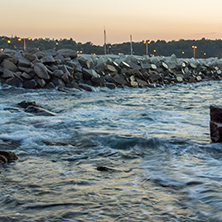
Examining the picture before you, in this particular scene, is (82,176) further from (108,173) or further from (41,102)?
→ (41,102)

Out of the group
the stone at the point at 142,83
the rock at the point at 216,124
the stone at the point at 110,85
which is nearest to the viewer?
the rock at the point at 216,124

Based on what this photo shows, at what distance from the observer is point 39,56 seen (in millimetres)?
18172

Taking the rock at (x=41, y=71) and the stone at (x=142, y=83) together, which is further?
the stone at (x=142, y=83)

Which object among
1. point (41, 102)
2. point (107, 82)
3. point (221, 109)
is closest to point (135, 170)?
point (221, 109)

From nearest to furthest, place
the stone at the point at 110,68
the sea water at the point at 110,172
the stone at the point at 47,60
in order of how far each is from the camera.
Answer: the sea water at the point at 110,172 → the stone at the point at 47,60 → the stone at the point at 110,68

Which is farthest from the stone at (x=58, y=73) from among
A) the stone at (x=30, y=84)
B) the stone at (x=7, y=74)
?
the stone at (x=7, y=74)

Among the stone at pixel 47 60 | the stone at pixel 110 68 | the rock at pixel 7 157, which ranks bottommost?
the rock at pixel 7 157

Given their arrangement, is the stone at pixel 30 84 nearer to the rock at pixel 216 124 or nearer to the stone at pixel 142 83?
the stone at pixel 142 83

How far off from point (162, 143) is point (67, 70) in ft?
39.1

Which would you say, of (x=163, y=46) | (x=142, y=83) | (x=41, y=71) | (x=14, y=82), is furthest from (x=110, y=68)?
(x=163, y=46)

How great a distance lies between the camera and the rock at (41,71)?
1541 cm

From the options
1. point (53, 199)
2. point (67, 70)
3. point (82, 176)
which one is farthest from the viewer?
point (67, 70)

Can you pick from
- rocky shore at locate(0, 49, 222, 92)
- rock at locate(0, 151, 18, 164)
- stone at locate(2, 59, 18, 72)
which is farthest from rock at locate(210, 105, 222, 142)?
stone at locate(2, 59, 18, 72)

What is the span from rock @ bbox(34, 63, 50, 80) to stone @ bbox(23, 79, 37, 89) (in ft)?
1.26
